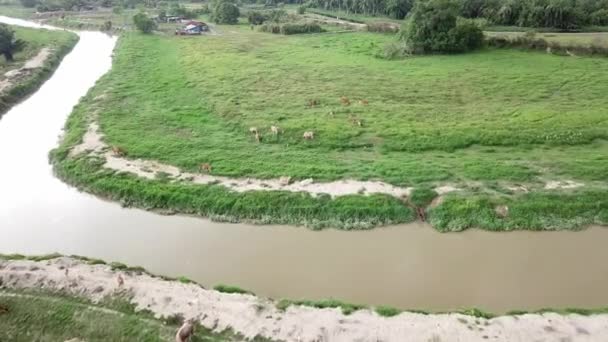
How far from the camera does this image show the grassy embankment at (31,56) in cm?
3522

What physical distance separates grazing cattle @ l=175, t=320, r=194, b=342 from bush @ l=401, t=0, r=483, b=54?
3661 centimetres

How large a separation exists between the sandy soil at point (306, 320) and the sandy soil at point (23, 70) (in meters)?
27.6

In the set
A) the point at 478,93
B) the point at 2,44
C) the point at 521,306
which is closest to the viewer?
the point at 521,306

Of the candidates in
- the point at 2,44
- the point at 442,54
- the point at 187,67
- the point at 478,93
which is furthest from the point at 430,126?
the point at 2,44

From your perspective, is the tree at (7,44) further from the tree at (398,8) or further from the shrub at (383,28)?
the tree at (398,8)

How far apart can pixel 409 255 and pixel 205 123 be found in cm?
1537

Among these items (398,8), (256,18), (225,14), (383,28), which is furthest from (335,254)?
(225,14)

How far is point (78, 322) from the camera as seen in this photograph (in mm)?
13375

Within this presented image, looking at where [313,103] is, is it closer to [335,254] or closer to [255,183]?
[255,183]

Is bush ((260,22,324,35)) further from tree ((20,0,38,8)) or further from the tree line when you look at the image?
tree ((20,0,38,8))

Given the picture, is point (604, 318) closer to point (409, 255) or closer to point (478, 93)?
point (409, 255)

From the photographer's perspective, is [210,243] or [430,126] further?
[430,126]

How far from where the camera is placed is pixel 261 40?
54094 millimetres

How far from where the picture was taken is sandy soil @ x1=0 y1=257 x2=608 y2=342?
12766mm
